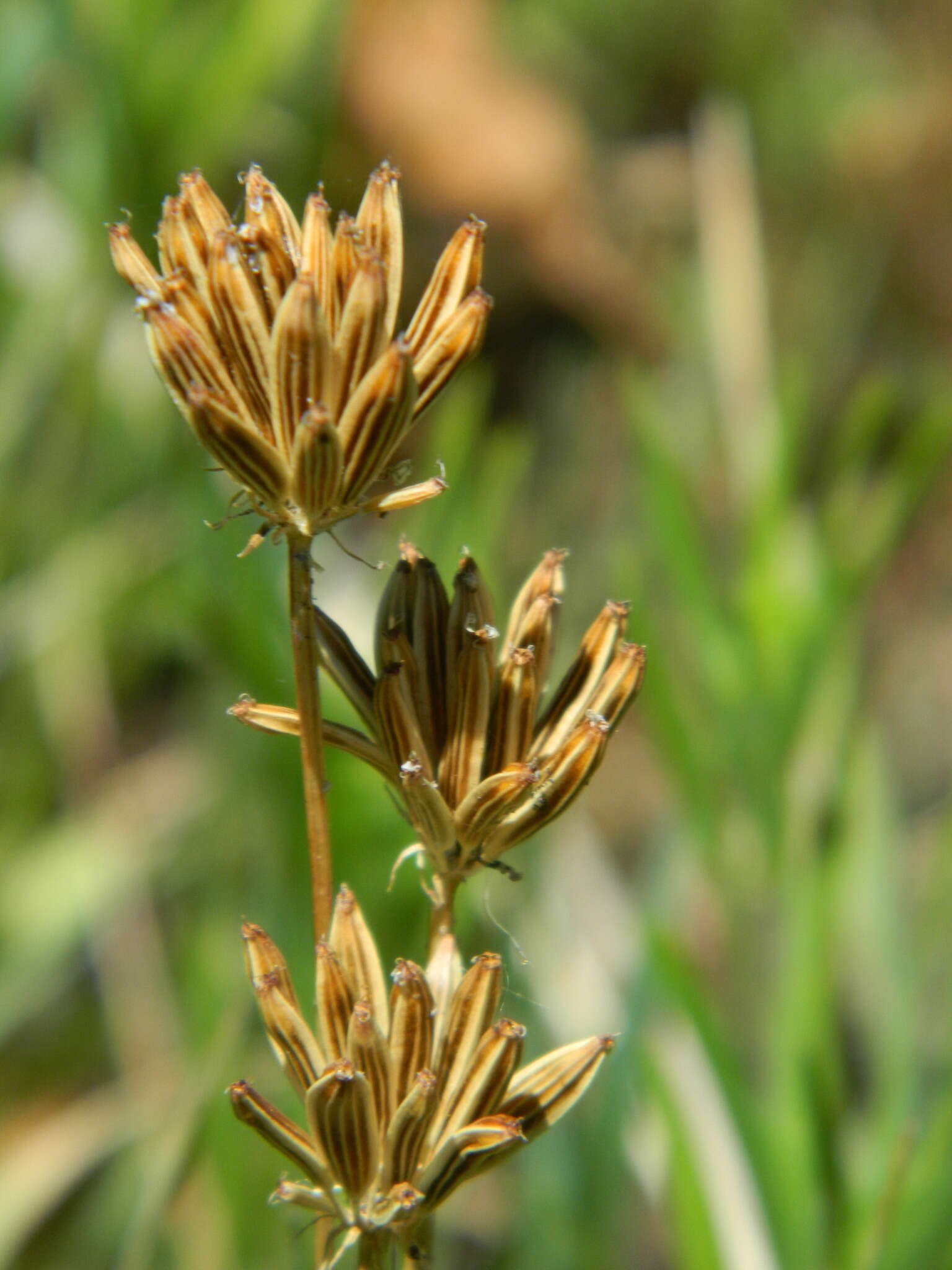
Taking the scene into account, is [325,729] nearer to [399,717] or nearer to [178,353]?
[399,717]

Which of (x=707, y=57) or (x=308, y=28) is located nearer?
(x=308, y=28)

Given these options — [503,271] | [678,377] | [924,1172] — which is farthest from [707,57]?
[924,1172]

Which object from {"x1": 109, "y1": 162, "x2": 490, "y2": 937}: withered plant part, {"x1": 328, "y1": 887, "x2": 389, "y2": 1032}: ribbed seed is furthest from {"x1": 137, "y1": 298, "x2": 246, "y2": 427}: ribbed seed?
{"x1": 328, "y1": 887, "x2": 389, "y2": 1032}: ribbed seed

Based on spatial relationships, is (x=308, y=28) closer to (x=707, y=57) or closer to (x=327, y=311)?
(x=327, y=311)

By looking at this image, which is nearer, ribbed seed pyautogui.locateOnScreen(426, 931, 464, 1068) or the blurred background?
ribbed seed pyautogui.locateOnScreen(426, 931, 464, 1068)

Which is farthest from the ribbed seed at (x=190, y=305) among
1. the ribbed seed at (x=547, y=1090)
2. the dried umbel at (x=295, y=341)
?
the ribbed seed at (x=547, y=1090)

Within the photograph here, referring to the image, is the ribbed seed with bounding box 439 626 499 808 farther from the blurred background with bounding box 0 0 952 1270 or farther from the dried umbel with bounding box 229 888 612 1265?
the blurred background with bounding box 0 0 952 1270

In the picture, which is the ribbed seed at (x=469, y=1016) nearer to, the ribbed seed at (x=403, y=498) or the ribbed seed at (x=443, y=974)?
the ribbed seed at (x=443, y=974)
